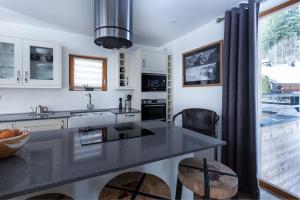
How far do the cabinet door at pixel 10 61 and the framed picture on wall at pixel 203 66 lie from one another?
2.80 metres

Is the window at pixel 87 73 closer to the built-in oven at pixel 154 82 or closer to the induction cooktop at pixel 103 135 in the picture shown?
the built-in oven at pixel 154 82

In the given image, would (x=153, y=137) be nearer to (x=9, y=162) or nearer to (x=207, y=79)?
(x=9, y=162)

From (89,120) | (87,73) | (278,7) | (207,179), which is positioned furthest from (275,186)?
(87,73)

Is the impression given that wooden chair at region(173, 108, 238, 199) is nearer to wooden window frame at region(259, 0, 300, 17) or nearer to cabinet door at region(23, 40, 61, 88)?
wooden window frame at region(259, 0, 300, 17)

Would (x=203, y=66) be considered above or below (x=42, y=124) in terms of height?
above

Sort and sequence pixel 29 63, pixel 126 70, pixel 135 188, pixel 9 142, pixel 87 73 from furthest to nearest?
1. pixel 126 70
2. pixel 87 73
3. pixel 29 63
4. pixel 135 188
5. pixel 9 142

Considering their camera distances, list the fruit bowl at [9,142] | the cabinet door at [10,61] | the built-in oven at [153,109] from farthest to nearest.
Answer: the built-in oven at [153,109] → the cabinet door at [10,61] → the fruit bowl at [9,142]

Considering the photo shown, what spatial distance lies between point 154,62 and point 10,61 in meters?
2.43

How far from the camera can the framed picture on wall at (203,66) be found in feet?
8.20

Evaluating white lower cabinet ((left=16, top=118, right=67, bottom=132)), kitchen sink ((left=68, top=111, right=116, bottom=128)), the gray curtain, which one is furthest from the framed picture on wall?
white lower cabinet ((left=16, top=118, right=67, bottom=132))

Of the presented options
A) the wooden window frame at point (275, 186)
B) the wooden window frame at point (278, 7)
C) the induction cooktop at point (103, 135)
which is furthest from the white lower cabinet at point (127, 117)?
the wooden window frame at point (278, 7)

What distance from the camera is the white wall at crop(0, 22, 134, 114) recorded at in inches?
107

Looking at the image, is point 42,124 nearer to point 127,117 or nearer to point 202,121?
point 127,117

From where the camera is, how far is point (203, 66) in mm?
2758
